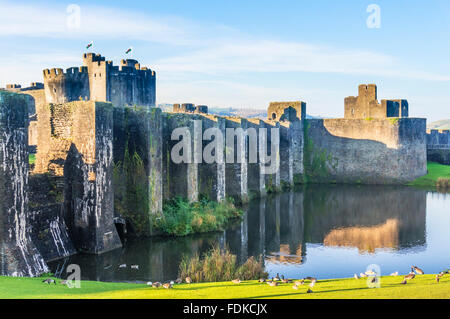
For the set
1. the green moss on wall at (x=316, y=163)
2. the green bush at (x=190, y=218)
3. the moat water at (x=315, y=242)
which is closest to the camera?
the moat water at (x=315, y=242)

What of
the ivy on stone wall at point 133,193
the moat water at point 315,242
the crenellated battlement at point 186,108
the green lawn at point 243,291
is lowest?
the moat water at point 315,242

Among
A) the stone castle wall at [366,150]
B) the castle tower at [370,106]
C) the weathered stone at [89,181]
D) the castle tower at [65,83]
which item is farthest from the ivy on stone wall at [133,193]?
the castle tower at [370,106]

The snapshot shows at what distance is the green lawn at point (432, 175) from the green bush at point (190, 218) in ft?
78.3

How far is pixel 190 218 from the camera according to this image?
22688mm

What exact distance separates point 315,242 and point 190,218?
19.1ft

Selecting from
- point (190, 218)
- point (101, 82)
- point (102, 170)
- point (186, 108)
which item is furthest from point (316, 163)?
point (102, 170)

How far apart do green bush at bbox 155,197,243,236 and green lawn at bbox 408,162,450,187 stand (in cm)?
2386

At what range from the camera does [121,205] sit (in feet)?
69.2

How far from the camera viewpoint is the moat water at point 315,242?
16.6 meters

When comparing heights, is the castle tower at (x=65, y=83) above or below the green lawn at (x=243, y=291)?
above

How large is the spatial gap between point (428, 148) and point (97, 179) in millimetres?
42238

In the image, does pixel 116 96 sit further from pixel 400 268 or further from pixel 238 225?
pixel 400 268

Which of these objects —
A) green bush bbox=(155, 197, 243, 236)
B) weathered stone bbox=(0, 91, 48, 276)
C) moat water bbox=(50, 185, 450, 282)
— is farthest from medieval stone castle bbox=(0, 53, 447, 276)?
moat water bbox=(50, 185, 450, 282)

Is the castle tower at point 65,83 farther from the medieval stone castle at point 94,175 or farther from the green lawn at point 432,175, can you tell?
the green lawn at point 432,175
